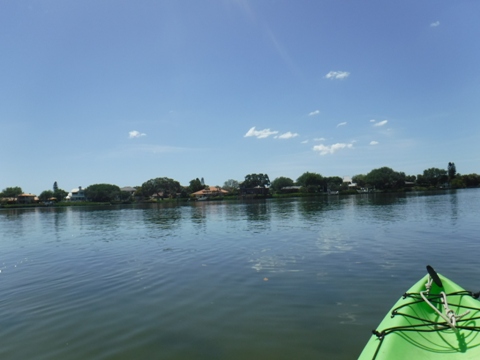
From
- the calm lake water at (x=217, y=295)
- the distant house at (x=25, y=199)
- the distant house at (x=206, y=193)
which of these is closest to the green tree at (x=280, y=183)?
the distant house at (x=206, y=193)

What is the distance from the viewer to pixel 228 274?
1366 cm

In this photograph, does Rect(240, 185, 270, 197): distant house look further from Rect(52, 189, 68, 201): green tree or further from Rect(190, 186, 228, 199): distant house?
Rect(52, 189, 68, 201): green tree

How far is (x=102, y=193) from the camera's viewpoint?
159125 millimetres

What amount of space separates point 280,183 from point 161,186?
226ft

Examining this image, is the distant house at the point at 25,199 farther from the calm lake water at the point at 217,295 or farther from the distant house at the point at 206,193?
the calm lake water at the point at 217,295

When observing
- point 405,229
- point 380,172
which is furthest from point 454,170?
point 405,229

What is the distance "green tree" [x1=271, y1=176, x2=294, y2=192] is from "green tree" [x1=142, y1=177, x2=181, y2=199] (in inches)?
2273

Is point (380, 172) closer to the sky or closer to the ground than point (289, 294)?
closer to the sky

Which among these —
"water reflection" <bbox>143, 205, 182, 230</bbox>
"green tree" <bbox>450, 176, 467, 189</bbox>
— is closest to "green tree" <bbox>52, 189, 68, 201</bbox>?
"water reflection" <bbox>143, 205, 182, 230</bbox>

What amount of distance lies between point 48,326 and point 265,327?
5889 millimetres

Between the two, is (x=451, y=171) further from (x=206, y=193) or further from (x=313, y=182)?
(x=206, y=193)

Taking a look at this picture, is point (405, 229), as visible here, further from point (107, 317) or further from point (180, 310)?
point (107, 317)

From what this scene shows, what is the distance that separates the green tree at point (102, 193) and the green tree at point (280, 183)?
285 ft

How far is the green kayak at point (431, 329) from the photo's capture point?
17.1 ft
